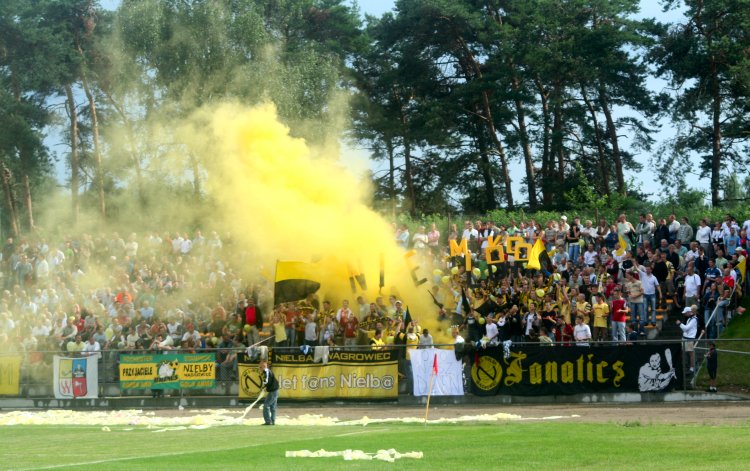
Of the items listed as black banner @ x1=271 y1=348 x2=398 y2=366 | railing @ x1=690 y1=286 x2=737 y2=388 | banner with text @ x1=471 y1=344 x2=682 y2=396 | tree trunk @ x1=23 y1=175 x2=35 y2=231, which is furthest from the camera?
tree trunk @ x1=23 y1=175 x2=35 y2=231

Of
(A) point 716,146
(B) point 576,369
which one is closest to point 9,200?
(A) point 716,146

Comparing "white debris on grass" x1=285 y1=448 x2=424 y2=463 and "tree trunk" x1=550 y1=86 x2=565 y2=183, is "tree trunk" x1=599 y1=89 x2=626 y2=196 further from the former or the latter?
"white debris on grass" x1=285 y1=448 x2=424 y2=463

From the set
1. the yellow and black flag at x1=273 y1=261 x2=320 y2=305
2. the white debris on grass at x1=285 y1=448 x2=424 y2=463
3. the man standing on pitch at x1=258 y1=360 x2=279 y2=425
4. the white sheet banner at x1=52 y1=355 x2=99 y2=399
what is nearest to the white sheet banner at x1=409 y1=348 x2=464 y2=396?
the man standing on pitch at x1=258 y1=360 x2=279 y2=425

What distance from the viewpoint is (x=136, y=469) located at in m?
14.8

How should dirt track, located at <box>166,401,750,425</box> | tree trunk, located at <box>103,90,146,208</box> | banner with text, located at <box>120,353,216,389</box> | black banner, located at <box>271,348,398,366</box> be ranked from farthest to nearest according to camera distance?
tree trunk, located at <box>103,90,146,208</box> → banner with text, located at <box>120,353,216,389</box> → black banner, located at <box>271,348,398,366</box> → dirt track, located at <box>166,401,750,425</box>

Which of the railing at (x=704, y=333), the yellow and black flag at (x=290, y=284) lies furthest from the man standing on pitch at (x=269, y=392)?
the railing at (x=704, y=333)

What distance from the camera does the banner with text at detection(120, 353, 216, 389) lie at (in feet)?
99.0

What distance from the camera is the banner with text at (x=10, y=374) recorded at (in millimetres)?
32781

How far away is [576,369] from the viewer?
2634 cm

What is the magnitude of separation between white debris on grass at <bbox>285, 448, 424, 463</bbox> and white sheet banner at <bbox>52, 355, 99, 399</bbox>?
16.5 m

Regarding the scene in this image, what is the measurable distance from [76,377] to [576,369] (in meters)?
15.5

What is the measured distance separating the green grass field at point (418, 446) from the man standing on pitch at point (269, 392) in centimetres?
72

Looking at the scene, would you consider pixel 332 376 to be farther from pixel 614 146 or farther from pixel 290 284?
pixel 614 146

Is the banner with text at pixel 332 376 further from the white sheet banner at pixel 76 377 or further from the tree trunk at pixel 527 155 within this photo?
the tree trunk at pixel 527 155
